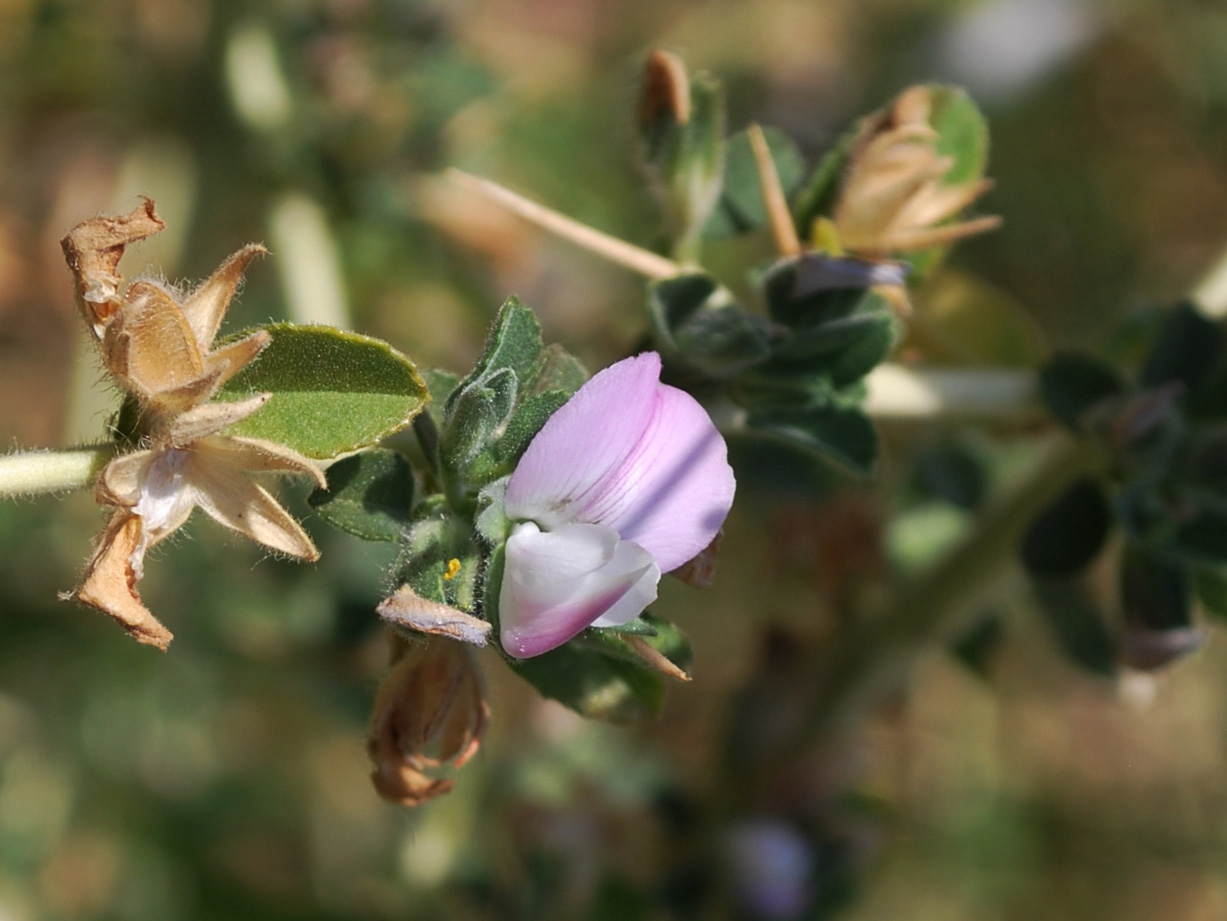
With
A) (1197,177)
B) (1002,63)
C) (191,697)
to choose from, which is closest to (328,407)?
(191,697)

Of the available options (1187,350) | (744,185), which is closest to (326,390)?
(744,185)

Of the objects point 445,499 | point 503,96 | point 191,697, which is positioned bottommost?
point 191,697

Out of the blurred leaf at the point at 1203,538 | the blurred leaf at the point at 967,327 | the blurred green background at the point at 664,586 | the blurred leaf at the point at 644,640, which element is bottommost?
the blurred green background at the point at 664,586

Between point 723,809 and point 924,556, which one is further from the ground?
point 924,556

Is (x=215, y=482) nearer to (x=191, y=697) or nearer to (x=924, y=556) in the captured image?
(x=924, y=556)

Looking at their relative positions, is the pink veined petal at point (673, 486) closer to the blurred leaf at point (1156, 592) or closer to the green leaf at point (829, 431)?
the green leaf at point (829, 431)

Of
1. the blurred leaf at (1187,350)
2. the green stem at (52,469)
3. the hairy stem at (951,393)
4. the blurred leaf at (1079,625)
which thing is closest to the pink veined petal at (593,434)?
the green stem at (52,469)
